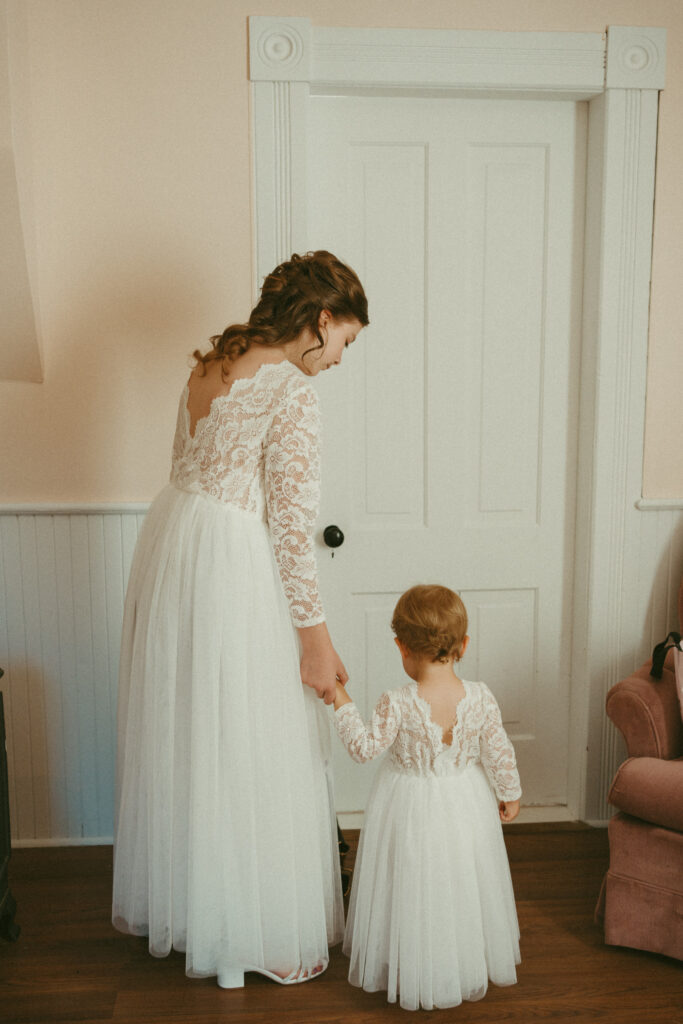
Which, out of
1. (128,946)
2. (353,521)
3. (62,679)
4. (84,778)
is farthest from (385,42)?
(128,946)

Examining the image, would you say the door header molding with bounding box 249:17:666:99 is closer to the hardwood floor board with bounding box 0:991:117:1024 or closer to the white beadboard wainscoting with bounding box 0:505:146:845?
the white beadboard wainscoting with bounding box 0:505:146:845

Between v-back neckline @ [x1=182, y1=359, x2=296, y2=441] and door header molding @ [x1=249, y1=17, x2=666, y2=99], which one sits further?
door header molding @ [x1=249, y1=17, x2=666, y2=99]

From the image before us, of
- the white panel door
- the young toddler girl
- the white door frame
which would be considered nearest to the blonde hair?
the young toddler girl

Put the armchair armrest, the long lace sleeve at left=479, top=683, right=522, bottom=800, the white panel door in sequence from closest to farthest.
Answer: the long lace sleeve at left=479, top=683, right=522, bottom=800
the armchair armrest
the white panel door

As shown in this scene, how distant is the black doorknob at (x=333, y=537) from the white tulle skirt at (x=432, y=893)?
0.89 meters

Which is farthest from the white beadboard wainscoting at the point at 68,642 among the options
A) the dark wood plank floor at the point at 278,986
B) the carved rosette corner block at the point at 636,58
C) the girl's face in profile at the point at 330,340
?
the carved rosette corner block at the point at 636,58


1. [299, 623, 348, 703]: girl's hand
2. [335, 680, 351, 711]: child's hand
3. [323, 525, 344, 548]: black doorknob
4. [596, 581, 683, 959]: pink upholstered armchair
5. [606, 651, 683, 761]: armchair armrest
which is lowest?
[596, 581, 683, 959]: pink upholstered armchair

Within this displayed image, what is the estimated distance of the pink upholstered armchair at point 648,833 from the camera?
2.01 m

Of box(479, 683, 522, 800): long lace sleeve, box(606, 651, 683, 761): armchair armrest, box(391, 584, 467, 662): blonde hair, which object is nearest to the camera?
box(391, 584, 467, 662): blonde hair

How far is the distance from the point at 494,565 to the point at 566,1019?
50.8 inches

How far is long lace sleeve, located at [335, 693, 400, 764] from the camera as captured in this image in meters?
1.81

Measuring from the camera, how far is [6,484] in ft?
8.17

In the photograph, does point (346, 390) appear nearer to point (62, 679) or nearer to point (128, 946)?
point (62, 679)

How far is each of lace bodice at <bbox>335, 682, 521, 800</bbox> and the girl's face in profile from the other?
717mm
